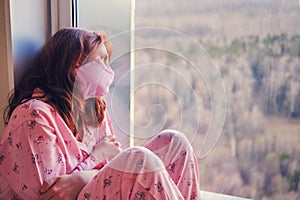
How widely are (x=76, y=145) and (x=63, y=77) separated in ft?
0.72

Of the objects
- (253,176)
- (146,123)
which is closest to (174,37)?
(146,123)

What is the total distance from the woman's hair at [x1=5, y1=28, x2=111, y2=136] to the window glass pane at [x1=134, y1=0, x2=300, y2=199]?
17 centimetres

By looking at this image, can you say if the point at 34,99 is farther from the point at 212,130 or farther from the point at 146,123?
the point at 212,130

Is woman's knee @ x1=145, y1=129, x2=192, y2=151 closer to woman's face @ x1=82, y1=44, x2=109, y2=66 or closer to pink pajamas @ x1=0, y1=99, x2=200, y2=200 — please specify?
pink pajamas @ x1=0, y1=99, x2=200, y2=200

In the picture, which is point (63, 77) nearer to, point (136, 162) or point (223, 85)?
point (136, 162)

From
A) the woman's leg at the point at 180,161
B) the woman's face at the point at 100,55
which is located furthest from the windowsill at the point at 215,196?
the woman's face at the point at 100,55

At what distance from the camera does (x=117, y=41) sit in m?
1.22

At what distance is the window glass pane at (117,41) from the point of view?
1219 millimetres

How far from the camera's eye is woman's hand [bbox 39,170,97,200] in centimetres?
101

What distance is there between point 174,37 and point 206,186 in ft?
1.78

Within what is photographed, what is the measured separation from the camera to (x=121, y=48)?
3.96 feet

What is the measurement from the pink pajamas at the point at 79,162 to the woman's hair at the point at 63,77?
5cm

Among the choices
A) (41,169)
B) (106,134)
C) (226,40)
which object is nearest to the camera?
(41,169)

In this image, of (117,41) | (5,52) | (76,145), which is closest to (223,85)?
(117,41)
